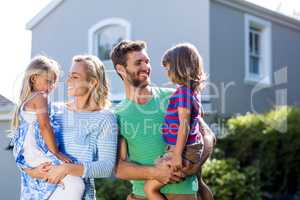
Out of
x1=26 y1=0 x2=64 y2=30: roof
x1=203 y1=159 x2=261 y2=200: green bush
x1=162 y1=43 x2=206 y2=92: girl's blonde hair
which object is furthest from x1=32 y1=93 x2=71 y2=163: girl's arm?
x1=26 y1=0 x2=64 y2=30: roof

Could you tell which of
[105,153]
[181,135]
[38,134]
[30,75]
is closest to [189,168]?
[181,135]

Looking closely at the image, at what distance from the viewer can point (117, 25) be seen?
14.7m

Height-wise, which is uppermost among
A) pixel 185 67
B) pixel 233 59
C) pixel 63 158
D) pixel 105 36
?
pixel 105 36

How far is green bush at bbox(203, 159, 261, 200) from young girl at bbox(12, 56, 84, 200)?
16.4ft

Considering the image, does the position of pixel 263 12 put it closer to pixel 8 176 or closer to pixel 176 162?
pixel 8 176

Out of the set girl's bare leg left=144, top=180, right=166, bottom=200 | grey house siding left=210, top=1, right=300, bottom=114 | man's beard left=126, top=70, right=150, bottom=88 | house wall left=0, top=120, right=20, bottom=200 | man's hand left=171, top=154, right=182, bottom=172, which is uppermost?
grey house siding left=210, top=1, right=300, bottom=114

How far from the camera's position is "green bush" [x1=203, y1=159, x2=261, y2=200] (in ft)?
27.6

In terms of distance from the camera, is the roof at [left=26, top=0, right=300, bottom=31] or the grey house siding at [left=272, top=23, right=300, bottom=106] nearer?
the roof at [left=26, top=0, right=300, bottom=31]

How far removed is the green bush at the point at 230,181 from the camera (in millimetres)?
8422

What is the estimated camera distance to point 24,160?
383 cm

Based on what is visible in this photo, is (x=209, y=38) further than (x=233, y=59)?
No

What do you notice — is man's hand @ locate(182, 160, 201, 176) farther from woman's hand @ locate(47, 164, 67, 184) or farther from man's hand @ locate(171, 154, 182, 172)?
woman's hand @ locate(47, 164, 67, 184)

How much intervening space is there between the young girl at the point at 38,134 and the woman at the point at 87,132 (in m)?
0.05

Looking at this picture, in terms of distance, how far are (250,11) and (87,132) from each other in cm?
1144
